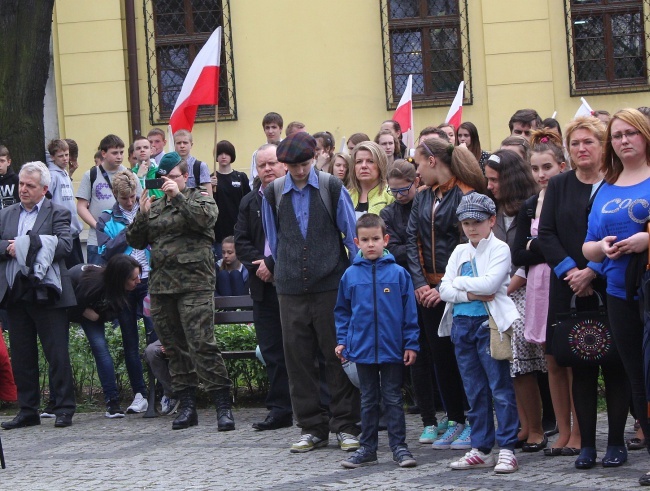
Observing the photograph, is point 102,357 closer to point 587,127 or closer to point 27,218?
point 27,218

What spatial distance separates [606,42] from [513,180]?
32.3 ft

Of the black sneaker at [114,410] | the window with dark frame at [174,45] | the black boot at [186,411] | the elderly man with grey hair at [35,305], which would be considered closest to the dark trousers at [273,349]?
the black boot at [186,411]

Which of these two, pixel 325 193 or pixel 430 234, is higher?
pixel 325 193

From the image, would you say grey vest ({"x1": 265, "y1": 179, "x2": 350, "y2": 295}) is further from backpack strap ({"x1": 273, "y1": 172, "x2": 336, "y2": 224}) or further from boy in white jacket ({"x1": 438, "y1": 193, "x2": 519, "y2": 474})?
boy in white jacket ({"x1": 438, "y1": 193, "x2": 519, "y2": 474})

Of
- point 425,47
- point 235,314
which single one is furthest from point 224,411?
point 425,47

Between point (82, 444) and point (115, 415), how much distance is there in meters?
1.24

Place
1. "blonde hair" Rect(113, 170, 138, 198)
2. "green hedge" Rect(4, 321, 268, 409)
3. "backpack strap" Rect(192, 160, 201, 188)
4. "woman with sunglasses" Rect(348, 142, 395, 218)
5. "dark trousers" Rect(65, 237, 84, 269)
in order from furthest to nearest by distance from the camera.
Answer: "backpack strap" Rect(192, 160, 201, 188)
"dark trousers" Rect(65, 237, 84, 269)
"blonde hair" Rect(113, 170, 138, 198)
"green hedge" Rect(4, 321, 268, 409)
"woman with sunglasses" Rect(348, 142, 395, 218)

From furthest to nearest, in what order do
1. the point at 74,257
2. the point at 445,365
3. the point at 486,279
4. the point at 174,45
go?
the point at 174,45 → the point at 74,257 → the point at 445,365 → the point at 486,279

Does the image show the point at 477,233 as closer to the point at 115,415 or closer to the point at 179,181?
the point at 179,181

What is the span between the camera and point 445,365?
855 cm

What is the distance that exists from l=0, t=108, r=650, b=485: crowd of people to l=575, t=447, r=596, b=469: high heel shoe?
0.8 inches

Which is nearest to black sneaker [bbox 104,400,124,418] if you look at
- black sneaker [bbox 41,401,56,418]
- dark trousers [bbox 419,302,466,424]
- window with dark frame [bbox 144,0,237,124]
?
black sneaker [bbox 41,401,56,418]

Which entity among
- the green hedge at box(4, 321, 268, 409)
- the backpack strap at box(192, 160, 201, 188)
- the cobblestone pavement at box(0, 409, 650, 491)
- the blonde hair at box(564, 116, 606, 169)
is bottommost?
the cobblestone pavement at box(0, 409, 650, 491)

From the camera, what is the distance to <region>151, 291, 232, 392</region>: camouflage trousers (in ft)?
32.7
